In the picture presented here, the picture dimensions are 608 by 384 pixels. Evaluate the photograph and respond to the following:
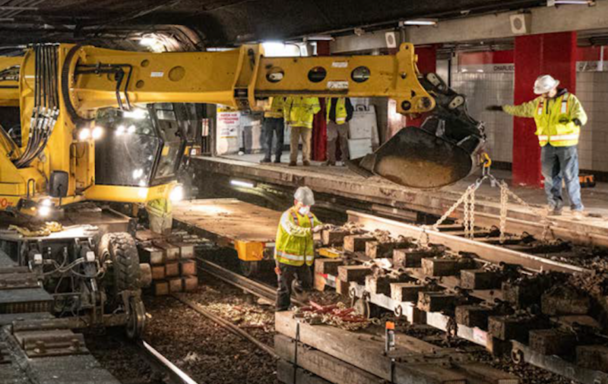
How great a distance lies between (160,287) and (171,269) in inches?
12.5

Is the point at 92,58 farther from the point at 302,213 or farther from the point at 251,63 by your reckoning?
the point at 302,213

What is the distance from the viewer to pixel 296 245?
450 inches

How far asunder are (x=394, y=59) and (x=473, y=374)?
10.2 ft

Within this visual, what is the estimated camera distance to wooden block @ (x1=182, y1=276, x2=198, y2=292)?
14.0 meters

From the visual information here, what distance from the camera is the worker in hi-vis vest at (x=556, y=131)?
480 inches

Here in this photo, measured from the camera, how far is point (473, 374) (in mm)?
8195

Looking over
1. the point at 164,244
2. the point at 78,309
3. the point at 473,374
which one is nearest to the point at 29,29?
the point at 164,244

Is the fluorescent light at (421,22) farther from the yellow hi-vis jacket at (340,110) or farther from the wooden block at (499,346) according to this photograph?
A: the wooden block at (499,346)

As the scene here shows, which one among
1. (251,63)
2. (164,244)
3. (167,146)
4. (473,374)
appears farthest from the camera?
(164,244)

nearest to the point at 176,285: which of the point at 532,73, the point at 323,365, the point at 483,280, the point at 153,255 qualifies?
the point at 153,255

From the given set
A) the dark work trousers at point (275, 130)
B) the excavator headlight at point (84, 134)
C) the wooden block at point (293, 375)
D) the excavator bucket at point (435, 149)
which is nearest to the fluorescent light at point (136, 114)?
the excavator headlight at point (84, 134)

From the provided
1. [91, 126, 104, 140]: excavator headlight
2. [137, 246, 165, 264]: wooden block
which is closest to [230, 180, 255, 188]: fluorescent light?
[137, 246, 165, 264]: wooden block

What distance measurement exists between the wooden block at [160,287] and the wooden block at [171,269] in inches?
5.2

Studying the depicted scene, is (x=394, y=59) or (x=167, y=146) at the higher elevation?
(x=394, y=59)
